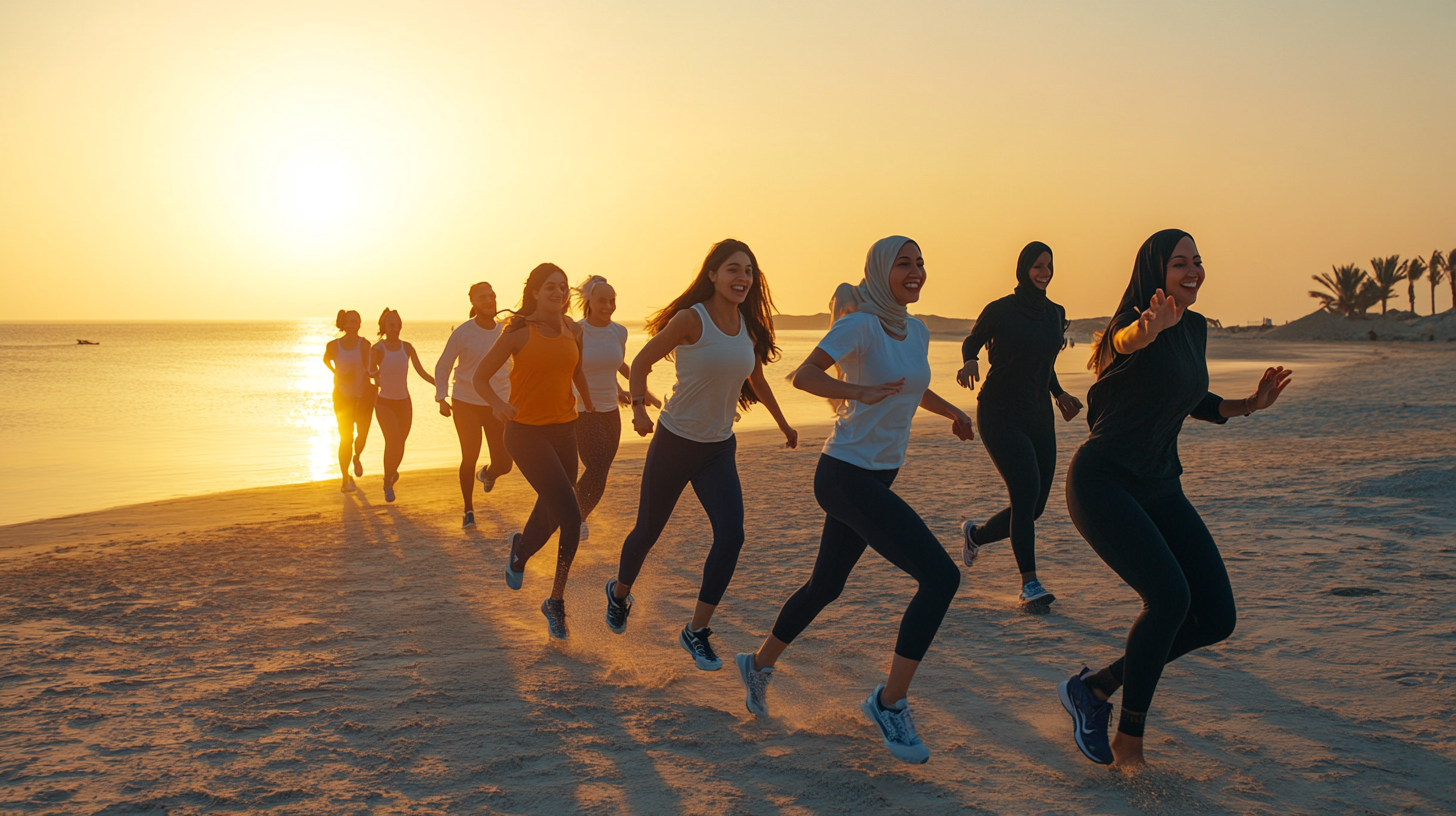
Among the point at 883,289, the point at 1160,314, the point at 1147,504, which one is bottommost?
the point at 1147,504

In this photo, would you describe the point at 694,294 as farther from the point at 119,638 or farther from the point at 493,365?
the point at 119,638

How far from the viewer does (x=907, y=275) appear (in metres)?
3.84

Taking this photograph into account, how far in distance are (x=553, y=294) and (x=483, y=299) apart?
10.2 feet

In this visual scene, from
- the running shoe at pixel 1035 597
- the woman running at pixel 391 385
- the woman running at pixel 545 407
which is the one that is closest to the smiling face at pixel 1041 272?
the running shoe at pixel 1035 597

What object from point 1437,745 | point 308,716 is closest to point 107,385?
point 308,716

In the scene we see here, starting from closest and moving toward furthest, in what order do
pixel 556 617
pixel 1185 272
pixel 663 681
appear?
1. pixel 1185 272
2. pixel 663 681
3. pixel 556 617

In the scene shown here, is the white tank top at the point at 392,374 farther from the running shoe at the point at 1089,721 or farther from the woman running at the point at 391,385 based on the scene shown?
the running shoe at the point at 1089,721

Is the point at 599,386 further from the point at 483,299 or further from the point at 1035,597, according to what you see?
the point at 1035,597

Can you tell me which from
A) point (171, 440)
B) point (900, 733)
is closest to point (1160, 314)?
point (900, 733)

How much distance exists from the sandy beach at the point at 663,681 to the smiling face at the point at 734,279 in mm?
1921

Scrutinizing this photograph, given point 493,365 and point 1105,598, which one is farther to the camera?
point 1105,598

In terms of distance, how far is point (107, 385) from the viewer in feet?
129

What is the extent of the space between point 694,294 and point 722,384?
498 mm

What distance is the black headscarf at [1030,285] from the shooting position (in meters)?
5.90
